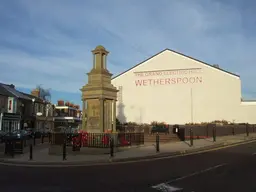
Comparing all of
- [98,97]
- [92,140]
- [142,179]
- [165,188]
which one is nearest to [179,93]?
[98,97]

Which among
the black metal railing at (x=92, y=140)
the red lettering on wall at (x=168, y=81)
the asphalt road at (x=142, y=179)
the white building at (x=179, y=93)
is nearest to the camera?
the asphalt road at (x=142, y=179)

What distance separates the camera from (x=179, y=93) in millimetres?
51844

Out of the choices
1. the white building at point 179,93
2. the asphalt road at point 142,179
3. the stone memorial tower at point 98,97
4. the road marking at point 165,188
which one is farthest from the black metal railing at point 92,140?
the white building at point 179,93

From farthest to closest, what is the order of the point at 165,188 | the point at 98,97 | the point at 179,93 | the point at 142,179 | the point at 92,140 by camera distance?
the point at 179,93 < the point at 98,97 < the point at 92,140 < the point at 142,179 < the point at 165,188

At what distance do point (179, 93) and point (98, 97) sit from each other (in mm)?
33439

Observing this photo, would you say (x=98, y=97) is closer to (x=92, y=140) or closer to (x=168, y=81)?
(x=92, y=140)

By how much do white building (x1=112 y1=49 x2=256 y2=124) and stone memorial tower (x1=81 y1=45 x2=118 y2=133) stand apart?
1237 inches

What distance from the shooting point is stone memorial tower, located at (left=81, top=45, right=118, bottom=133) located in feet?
65.9

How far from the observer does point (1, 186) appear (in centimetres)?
921

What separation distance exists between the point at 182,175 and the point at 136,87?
45.0 metres

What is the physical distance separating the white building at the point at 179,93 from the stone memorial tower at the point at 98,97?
3142cm

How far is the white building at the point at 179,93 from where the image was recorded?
1944 inches

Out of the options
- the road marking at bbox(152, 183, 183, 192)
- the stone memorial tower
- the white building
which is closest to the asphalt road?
the road marking at bbox(152, 183, 183, 192)

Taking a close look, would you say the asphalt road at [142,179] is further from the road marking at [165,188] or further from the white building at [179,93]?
the white building at [179,93]
